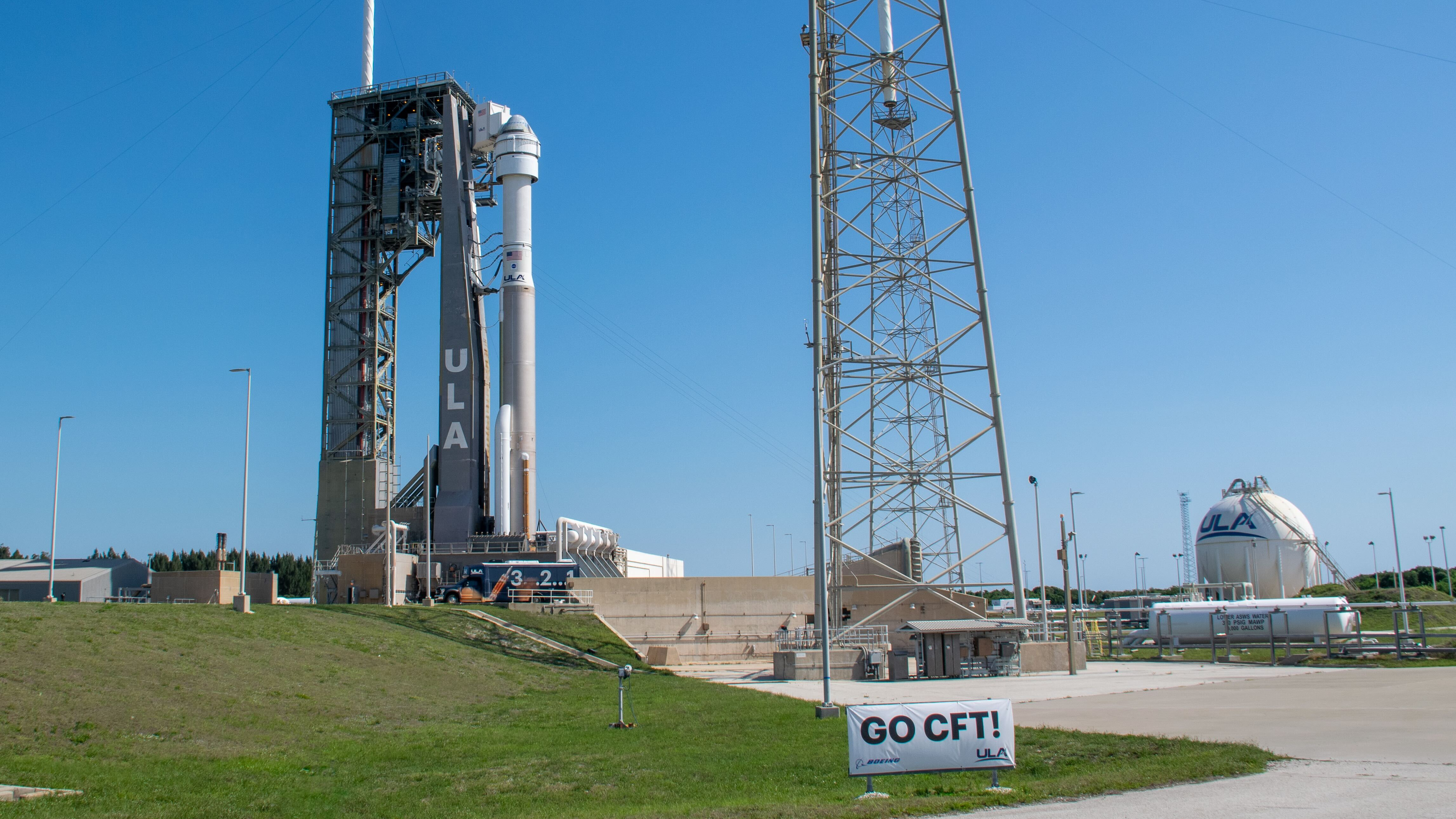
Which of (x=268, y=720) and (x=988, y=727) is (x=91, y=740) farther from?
(x=988, y=727)

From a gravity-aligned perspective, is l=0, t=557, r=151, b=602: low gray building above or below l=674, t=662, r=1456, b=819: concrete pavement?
above

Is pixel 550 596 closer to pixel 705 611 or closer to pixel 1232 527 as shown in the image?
pixel 705 611

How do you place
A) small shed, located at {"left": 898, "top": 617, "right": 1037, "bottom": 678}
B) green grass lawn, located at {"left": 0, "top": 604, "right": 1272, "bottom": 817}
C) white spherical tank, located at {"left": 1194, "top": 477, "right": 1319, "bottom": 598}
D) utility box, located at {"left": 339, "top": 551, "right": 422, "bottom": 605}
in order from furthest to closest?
white spherical tank, located at {"left": 1194, "top": 477, "right": 1319, "bottom": 598} < utility box, located at {"left": 339, "top": 551, "right": 422, "bottom": 605} < small shed, located at {"left": 898, "top": 617, "right": 1037, "bottom": 678} < green grass lawn, located at {"left": 0, "top": 604, "right": 1272, "bottom": 817}

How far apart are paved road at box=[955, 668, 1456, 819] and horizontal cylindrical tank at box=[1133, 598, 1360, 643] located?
67.7 feet

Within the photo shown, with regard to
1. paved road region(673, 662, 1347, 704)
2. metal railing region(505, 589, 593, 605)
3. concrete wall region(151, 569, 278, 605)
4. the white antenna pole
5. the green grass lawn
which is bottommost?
paved road region(673, 662, 1347, 704)

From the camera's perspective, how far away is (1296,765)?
13133 mm

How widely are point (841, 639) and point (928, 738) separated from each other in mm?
23093

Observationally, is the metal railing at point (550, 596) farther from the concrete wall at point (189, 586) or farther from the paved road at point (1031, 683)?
the paved road at point (1031, 683)

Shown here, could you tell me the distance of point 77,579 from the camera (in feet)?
165

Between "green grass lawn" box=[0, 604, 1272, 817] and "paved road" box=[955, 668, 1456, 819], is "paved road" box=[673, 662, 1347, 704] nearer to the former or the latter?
"paved road" box=[955, 668, 1456, 819]

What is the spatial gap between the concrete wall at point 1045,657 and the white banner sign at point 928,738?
22831 millimetres

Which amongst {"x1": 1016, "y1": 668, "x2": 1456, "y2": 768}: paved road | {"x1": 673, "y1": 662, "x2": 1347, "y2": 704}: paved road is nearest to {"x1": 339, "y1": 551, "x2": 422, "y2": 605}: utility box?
{"x1": 673, "y1": 662, "x2": 1347, "y2": 704}: paved road

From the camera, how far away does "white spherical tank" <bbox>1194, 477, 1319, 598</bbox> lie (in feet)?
230

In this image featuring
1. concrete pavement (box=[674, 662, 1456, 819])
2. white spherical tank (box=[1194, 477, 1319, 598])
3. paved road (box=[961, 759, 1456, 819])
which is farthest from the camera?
white spherical tank (box=[1194, 477, 1319, 598])
